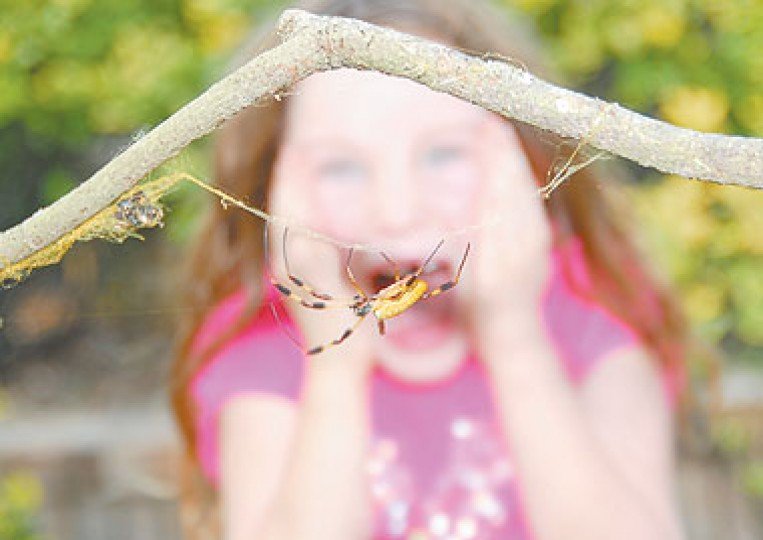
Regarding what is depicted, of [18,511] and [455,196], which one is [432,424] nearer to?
[455,196]

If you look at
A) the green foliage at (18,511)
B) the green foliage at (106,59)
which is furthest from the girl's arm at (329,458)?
the green foliage at (106,59)

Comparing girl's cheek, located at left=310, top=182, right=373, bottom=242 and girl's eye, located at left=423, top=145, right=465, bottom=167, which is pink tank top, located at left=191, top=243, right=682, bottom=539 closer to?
girl's cheek, located at left=310, top=182, right=373, bottom=242

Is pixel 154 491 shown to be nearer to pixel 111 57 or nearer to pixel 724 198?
pixel 111 57

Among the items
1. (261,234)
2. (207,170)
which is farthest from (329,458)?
(207,170)

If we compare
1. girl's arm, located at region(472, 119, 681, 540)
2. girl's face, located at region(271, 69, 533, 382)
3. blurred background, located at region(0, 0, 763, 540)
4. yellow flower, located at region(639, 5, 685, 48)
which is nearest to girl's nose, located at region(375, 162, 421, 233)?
girl's face, located at region(271, 69, 533, 382)

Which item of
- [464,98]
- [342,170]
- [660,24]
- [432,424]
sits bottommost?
[464,98]

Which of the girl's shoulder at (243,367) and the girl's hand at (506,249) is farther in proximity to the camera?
the girl's shoulder at (243,367)

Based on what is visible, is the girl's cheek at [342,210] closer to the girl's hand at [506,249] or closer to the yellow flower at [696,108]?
the girl's hand at [506,249]
